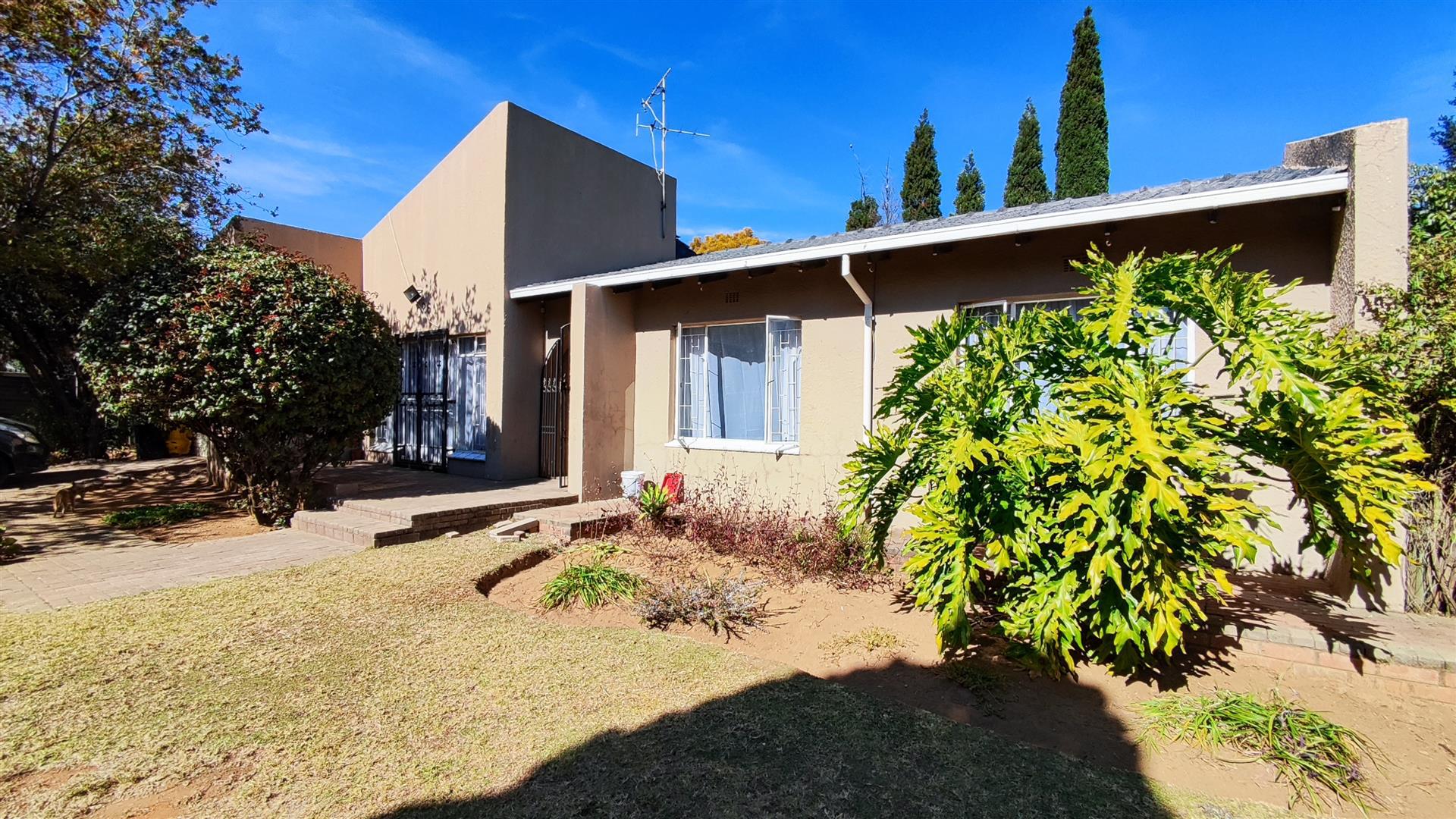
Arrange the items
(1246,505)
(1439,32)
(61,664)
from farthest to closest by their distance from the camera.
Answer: (1439,32)
(61,664)
(1246,505)

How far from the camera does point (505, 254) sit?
408 inches

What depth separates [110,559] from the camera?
679cm

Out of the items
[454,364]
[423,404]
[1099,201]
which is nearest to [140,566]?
[454,364]

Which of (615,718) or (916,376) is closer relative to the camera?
(615,718)

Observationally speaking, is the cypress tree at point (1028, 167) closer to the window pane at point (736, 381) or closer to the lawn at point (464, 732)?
the window pane at point (736, 381)

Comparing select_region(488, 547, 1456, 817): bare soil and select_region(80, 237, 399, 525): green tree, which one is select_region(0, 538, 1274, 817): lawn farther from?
select_region(80, 237, 399, 525): green tree

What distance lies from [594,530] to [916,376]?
4.28m

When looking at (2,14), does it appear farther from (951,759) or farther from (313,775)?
(951,759)

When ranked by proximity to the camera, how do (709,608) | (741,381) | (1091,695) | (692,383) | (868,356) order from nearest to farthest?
1. (1091,695)
2. (709,608)
3. (868,356)
4. (741,381)
5. (692,383)

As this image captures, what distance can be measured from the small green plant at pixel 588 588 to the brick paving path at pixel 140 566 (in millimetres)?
2900

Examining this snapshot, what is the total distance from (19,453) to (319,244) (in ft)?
23.2

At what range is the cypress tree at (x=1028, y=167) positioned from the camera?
65.4ft

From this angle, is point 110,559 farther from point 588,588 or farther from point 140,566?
point 588,588

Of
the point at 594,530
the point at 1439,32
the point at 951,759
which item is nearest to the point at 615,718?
the point at 951,759
